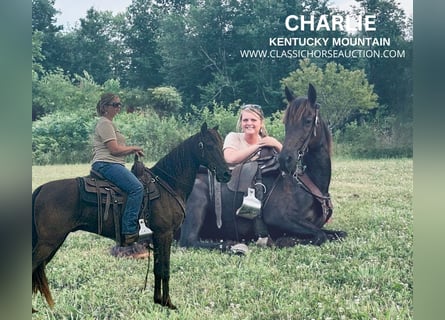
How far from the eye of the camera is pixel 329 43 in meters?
4.27

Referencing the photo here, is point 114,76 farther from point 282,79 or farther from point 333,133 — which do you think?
point 333,133

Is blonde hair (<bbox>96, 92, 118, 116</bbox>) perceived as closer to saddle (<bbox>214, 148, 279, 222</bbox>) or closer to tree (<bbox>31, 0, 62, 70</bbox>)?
tree (<bbox>31, 0, 62, 70</bbox>)

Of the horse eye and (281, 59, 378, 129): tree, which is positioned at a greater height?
(281, 59, 378, 129): tree

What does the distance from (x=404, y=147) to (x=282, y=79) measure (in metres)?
1.16

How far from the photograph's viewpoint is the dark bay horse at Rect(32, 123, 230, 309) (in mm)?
4152

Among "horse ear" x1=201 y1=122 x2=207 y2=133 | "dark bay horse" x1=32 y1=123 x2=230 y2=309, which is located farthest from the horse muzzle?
"horse ear" x1=201 y1=122 x2=207 y2=133

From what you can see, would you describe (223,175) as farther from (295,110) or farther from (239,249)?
(295,110)

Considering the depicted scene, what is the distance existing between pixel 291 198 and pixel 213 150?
2.53 ft

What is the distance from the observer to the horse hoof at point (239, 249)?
432 centimetres

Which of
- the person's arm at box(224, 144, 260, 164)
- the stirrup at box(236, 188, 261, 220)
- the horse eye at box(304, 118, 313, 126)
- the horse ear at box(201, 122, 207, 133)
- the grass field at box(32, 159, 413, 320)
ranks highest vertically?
the horse eye at box(304, 118, 313, 126)

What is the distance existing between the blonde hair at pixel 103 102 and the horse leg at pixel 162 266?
1.10m

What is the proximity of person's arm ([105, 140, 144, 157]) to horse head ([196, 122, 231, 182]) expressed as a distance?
50 cm

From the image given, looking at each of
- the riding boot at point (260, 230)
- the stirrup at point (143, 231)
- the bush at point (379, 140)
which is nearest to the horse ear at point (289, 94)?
the bush at point (379, 140)

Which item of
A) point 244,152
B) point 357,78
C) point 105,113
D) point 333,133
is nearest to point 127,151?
point 105,113
